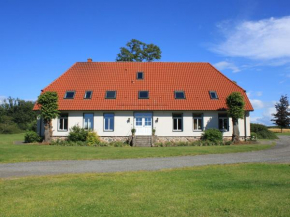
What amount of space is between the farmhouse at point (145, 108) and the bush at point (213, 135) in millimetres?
1014

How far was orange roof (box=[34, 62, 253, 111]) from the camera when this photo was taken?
27047mm

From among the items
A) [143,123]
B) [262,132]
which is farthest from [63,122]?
[262,132]

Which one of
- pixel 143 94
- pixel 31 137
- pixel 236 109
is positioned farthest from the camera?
pixel 143 94

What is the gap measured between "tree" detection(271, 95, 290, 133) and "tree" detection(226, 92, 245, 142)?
109 ft

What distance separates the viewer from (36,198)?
7.25 m

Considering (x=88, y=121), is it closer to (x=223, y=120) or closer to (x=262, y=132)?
(x=223, y=120)

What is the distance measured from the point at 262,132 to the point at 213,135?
470 inches

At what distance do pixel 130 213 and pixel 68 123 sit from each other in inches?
878

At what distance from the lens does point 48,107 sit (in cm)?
2541

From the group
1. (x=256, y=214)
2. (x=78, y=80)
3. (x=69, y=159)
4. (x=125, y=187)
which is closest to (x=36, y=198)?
(x=125, y=187)

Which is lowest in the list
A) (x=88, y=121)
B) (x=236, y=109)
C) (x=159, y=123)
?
(x=159, y=123)

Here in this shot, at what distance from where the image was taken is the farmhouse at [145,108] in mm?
26891

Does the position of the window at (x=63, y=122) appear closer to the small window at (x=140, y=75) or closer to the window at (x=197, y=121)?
the small window at (x=140, y=75)

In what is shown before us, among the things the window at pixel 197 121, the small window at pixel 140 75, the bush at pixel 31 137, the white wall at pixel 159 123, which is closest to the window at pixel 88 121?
the white wall at pixel 159 123
